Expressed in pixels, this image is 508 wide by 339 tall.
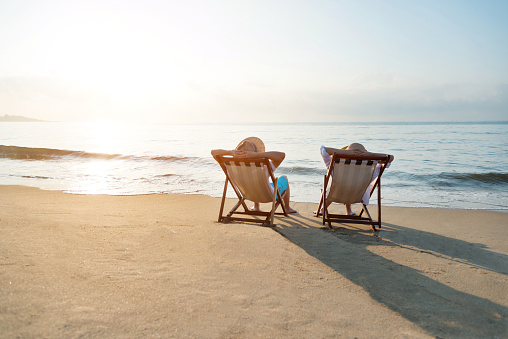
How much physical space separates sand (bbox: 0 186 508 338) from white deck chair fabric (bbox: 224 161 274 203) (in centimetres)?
52

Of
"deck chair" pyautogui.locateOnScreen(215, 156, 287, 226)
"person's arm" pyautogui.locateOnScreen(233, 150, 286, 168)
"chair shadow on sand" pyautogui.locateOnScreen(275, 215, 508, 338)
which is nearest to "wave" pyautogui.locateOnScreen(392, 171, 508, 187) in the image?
"chair shadow on sand" pyautogui.locateOnScreen(275, 215, 508, 338)

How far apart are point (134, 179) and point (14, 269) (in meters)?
8.02

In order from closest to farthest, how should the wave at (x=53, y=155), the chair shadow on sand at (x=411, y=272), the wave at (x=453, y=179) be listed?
the chair shadow on sand at (x=411, y=272), the wave at (x=453, y=179), the wave at (x=53, y=155)

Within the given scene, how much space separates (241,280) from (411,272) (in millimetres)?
1592

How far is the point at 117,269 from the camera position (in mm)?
3064

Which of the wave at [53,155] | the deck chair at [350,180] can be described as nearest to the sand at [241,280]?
the deck chair at [350,180]

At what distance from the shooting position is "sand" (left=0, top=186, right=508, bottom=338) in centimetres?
231

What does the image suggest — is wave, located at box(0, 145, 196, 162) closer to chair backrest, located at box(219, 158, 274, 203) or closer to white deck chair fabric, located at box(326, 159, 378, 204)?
chair backrest, located at box(219, 158, 274, 203)

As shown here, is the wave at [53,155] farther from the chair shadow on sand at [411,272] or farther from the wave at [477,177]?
the chair shadow on sand at [411,272]

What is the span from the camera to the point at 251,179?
495cm

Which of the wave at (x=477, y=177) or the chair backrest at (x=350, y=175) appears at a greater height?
the chair backrest at (x=350, y=175)

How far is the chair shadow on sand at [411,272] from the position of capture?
8.20 feet

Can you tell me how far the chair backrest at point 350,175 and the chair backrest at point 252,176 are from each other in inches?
33.9

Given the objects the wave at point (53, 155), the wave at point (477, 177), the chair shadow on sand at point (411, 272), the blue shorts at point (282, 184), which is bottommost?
the wave at point (477, 177)
